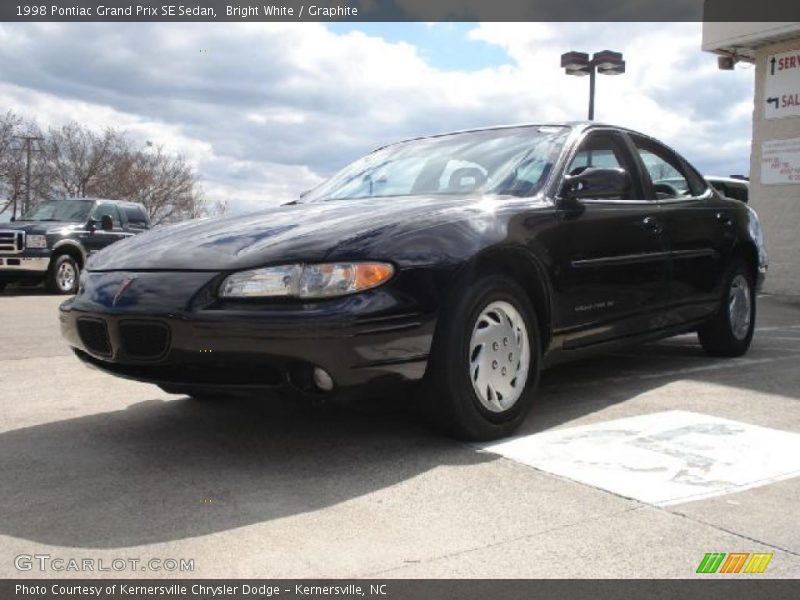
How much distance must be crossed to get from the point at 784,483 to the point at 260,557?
6.49ft

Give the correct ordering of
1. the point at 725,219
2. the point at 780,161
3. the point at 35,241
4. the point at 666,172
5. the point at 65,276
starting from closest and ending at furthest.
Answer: the point at 666,172 < the point at 725,219 < the point at 35,241 < the point at 65,276 < the point at 780,161

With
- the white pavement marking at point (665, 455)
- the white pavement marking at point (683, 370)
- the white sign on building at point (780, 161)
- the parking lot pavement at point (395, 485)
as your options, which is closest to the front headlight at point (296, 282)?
the parking lot pavement at point (395, 485)

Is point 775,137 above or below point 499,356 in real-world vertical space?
above

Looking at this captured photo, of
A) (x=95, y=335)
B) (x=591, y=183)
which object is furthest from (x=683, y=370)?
(x=95, y=335)

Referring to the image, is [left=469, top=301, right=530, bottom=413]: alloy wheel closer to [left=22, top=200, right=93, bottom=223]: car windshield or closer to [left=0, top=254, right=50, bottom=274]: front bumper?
[left=0, top=254, right=50, bottom=274]: front bumper

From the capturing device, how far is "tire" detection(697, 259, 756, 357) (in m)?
5.86

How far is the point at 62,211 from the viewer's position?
15.3 metres

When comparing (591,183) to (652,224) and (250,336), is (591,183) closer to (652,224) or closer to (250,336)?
(652,224)

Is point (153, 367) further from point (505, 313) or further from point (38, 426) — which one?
point (505, 313)

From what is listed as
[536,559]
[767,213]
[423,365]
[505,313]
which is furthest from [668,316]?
[767,213]

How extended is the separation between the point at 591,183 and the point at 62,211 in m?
13.3

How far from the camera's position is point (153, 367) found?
3346 mm

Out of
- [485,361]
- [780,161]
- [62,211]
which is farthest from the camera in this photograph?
[62,211]

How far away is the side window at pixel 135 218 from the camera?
16.3 meters
